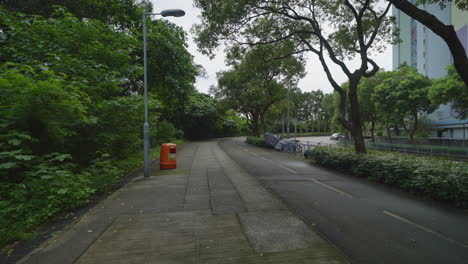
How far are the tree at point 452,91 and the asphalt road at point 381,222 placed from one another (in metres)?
16.2

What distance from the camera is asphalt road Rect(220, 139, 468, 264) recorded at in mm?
3855

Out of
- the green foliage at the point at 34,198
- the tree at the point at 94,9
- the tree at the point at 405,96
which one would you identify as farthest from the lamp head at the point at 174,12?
the tree at the point at 405,96

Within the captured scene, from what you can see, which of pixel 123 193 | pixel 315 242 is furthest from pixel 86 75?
pixel 315 242

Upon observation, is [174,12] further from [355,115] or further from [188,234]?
[355,115]

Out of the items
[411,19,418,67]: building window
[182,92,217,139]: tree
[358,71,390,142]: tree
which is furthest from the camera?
[182,92,217,139]: tree

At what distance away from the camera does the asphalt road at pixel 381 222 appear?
152 inches

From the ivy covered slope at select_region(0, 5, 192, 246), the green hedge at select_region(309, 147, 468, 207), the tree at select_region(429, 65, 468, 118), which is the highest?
the tree at select_region(429, 65, 468, 118)

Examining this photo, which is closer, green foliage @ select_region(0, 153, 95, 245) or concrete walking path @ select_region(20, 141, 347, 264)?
concrete walking path @ select_region(20, 141, 347, 264)

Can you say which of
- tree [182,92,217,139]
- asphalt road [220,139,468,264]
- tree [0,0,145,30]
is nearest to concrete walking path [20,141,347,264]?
asphalt road [220,139,468,264]

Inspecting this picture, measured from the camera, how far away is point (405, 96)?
87.6 feet

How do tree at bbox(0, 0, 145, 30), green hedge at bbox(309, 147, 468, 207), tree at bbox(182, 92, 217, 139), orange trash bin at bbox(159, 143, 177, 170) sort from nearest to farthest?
green hedge at bbox(309, 147, 468, 207) → tree at bbox(0, 0, 145, 30) → orange trash bin at bbox(159, 143, 177, 170) → tree at bbox(182, 92, 217, 139)

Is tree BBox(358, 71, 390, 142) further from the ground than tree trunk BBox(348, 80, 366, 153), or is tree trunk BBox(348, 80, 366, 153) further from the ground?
tree BBox(358, 71, 390, 142)

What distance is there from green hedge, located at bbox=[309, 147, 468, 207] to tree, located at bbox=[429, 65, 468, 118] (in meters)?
13.9

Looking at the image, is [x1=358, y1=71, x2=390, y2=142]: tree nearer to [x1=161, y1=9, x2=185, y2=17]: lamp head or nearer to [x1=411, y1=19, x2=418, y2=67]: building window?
[x1=411, y1=19, x2=418, y2=67]: building window
